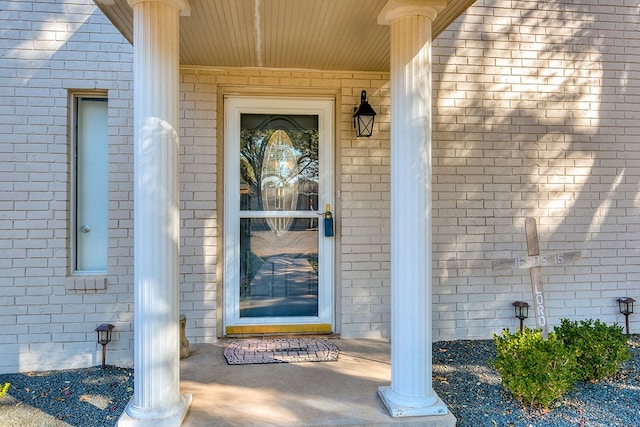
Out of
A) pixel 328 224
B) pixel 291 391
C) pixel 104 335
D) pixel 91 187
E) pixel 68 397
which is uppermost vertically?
pixel 91 187

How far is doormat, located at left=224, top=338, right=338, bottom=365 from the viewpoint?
10.9 feet

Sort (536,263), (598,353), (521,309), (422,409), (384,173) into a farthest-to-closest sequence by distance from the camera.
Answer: (521,309)
(384,173)
(536,263)
(598,353)
(422,409)

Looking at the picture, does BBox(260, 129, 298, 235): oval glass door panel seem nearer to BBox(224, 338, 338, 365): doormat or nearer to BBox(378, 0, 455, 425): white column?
BBox(224, 338, 338, 365): doormat

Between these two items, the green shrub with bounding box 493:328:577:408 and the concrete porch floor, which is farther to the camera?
the green shrub with bounding box 493:328:577:408

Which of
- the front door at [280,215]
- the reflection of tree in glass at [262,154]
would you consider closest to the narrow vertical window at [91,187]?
the front door at [280,215]

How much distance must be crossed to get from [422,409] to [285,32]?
262 cm

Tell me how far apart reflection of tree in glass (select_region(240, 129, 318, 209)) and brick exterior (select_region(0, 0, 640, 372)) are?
0.25m

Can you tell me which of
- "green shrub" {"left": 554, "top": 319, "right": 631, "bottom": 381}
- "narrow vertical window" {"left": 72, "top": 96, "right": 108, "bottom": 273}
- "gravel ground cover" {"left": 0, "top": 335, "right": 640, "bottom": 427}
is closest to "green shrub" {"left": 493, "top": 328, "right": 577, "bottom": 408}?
"gravel ground cover" {"left": 0, "top": 335, "right": 640, "bottom": 427}

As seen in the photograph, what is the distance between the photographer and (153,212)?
235 centimetres

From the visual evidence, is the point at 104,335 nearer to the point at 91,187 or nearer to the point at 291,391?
the point at 91,187

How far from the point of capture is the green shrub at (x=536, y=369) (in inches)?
99.9

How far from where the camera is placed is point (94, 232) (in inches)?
144

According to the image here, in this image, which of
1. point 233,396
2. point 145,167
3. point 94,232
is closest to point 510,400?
point 233,396

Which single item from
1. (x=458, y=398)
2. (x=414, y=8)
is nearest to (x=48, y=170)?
(x=414, y=8)
